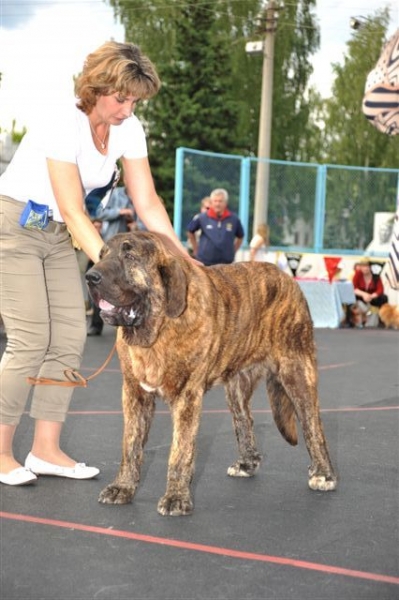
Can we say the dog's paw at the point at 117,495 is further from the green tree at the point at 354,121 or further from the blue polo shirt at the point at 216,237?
the green tree at the point at 354,121

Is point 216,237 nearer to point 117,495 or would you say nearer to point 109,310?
point 117,495

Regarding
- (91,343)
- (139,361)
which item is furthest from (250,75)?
(139,361)

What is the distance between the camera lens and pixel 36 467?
5172 mm

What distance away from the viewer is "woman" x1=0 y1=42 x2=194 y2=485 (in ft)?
15.0

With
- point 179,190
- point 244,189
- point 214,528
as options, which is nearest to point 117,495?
point 214,528

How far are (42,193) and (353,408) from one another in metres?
3.78

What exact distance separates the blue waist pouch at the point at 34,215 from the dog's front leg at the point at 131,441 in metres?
0.90

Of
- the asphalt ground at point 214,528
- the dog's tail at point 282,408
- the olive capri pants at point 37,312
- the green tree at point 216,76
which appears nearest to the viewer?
the asphalt ground at point 214,528

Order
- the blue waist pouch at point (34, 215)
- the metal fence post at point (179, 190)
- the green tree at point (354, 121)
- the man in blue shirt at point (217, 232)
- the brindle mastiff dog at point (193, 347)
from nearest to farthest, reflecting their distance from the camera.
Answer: the brindle mastiff dog at point (193, 347) → the blue waist pouch at point (34, 215) → the man in blue shirt at point (217, 232) → the metal fence post at point (179, 190) → the green tree at point (354, 121)

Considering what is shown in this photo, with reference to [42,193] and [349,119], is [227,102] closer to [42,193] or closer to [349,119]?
[349,119]

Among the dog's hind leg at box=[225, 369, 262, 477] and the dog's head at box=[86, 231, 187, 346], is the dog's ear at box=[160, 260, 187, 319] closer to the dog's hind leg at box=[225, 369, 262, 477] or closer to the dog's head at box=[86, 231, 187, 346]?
the dog's head at box=[86, 231, 187, 346]

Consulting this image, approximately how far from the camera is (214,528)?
4.30m

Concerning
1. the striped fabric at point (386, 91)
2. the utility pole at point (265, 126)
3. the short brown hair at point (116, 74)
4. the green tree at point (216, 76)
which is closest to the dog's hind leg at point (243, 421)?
the striped fabric at point (386, 91)

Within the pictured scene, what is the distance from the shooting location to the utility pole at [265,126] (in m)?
18.8
